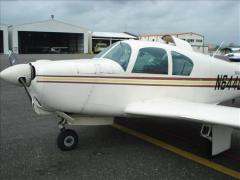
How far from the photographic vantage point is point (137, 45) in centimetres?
571

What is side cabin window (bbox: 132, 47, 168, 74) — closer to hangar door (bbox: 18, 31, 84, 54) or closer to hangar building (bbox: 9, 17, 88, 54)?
hangar building (bbox: 9, 17, 88, 54)

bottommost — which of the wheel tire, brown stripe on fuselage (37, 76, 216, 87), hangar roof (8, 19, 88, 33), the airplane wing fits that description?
the wheel tire

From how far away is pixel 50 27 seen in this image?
65.1 m

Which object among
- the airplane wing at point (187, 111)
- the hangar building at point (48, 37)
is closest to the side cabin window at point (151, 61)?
the airplane wing at point (187, 111)

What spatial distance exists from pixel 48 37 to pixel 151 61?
70.2m

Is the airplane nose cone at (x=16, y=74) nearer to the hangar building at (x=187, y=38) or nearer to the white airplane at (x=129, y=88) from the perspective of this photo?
the white airplane at (x=129, y=88)

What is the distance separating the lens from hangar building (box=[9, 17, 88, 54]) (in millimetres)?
63094

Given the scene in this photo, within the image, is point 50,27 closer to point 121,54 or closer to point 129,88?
point 121,54

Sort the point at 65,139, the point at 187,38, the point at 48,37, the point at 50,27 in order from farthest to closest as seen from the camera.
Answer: the point at 48,37
the point at 50,27
the point at 187,38
the point at 65,139

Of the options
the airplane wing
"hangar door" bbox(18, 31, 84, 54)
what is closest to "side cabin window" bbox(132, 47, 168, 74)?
the airplane wing

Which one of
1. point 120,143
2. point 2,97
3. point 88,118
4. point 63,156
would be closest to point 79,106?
point 88,118

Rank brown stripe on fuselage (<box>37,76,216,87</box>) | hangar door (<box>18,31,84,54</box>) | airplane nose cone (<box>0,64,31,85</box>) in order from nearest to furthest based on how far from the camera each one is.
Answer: airplane nose cone (<box>0,64,31,85</box>)
brown stripe on fuselage (<box>37,76,216,87</box>)
hangar door (<box>18,31,84,54</box>)

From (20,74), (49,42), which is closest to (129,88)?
(20,74)

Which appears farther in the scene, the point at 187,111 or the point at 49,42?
the point at 49,42
